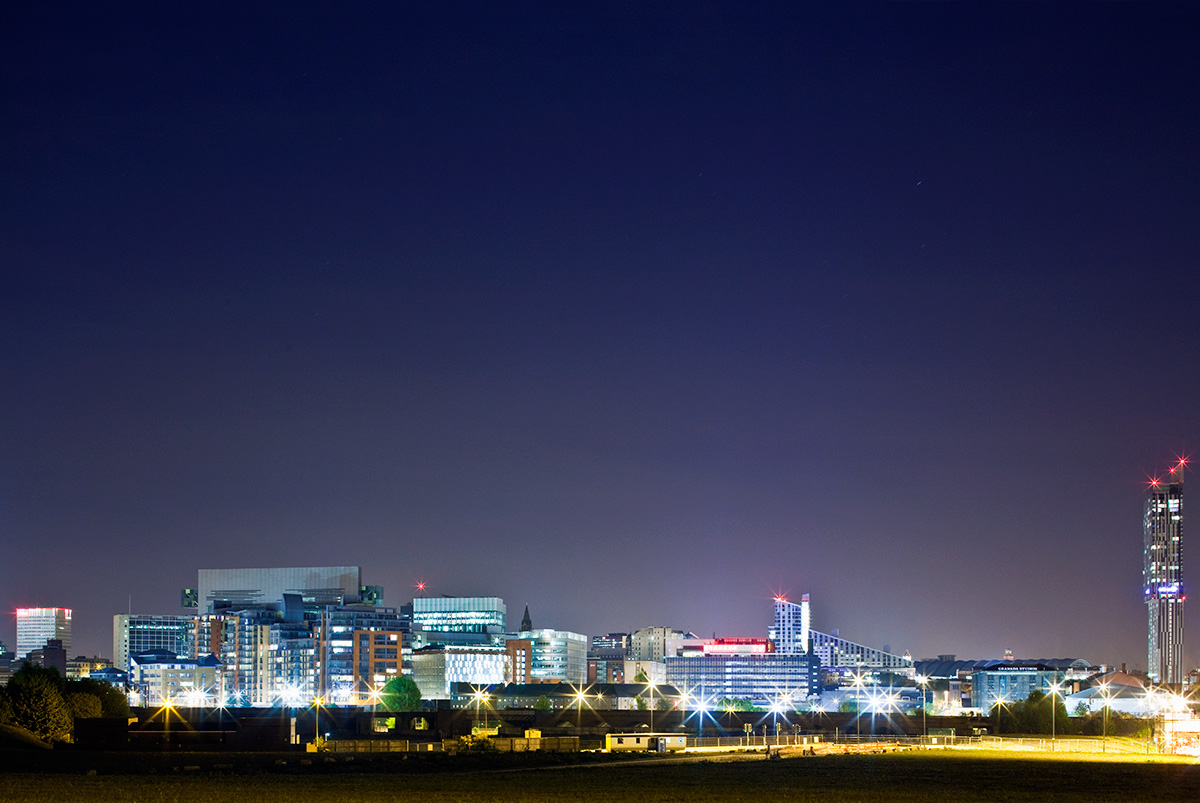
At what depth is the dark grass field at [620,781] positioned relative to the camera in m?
72.8

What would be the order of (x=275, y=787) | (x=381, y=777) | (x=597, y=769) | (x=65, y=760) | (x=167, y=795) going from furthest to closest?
(x=65, y=760)
(x=597, y=769)
(x=381, y=777)
(x=275, y=787)
(x=167, y=795)

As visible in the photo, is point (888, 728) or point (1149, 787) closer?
point (1149, 787)

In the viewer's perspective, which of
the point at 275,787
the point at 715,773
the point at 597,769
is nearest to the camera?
the point at 275,787

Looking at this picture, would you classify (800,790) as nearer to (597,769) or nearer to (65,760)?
(597,769)

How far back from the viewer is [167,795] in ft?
236

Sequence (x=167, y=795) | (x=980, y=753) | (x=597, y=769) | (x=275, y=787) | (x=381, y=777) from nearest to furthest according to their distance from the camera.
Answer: (x=167, y=795)
(x=275, y=787)
(x=381, y=777)
(x=597, y=769)
(x=980, y=753)

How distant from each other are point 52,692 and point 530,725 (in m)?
65.2

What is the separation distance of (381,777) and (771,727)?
111820 mm

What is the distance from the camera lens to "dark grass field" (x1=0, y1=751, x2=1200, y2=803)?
2864 inches

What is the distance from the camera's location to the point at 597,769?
3907 inches

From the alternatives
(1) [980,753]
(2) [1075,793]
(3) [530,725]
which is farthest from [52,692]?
(2) [1075,793]

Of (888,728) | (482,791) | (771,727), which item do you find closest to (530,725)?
(771,727)

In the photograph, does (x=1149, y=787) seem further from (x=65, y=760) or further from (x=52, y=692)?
(x=52, y=692)

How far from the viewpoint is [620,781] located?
85625mm
